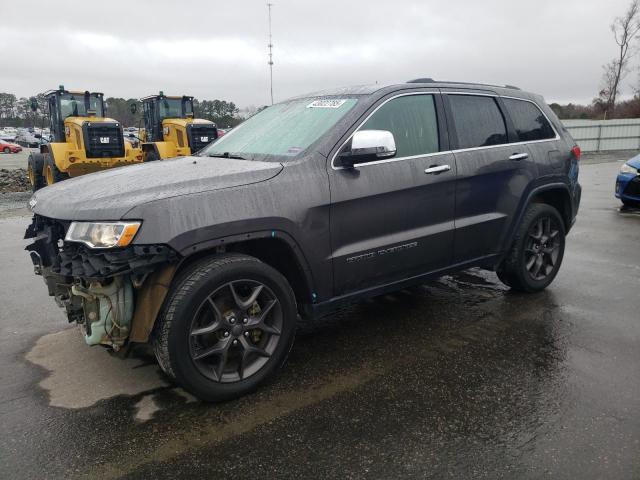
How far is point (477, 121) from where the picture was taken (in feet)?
14.5

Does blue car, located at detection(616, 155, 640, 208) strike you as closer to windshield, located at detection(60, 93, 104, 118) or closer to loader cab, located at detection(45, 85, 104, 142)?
loader cab, located at detection(45, 85, 104, 142)

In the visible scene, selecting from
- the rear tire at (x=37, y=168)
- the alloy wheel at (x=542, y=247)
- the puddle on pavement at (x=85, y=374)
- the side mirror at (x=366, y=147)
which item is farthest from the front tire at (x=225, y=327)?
the rear tire at (x=37, y=168)

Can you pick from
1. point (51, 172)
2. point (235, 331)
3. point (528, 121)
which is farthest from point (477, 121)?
point (51, 172)

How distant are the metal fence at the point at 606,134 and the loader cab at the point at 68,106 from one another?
21672 millimetres

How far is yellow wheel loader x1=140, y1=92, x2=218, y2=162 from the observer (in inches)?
589

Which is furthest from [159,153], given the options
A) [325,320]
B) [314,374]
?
[314,374]

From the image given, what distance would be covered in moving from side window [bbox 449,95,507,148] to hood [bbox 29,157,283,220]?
1.70m

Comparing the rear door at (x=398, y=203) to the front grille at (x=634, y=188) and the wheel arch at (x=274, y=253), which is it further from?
the front grille at (x=634, y=188)

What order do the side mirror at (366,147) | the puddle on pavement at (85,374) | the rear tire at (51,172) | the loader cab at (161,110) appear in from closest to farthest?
the puddle on pavement at (85,374) < the side mirror at (366,147) < the rear tire at (51,172) < the loader cab at (161,110)

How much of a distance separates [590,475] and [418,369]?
4.19ft

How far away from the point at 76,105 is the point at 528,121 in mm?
13605

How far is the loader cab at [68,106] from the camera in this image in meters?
14.7

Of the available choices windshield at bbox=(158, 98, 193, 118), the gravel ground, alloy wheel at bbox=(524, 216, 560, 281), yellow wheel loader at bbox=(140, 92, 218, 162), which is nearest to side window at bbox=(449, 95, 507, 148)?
alloy wheel at bbox=(524, 216, 560, 281)

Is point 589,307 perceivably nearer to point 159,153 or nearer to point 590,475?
point 590,475
